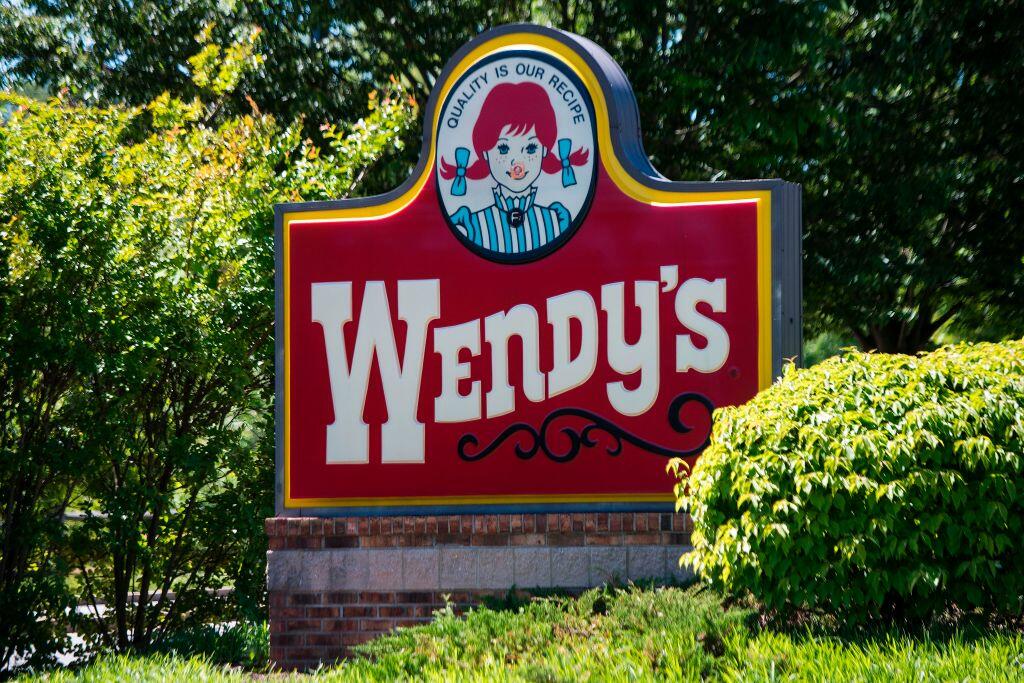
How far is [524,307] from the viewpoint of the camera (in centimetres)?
891

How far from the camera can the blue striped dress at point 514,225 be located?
8906 mm

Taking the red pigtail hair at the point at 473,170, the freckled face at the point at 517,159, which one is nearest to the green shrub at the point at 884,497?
the freckled face at the point at 517,159

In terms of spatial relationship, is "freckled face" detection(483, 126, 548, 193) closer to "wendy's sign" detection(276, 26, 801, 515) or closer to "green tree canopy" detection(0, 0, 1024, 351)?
"wendy's sign" detection(276, 26, 801, 515)

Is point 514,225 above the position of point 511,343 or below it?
above

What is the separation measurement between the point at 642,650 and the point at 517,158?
4028 millimetres

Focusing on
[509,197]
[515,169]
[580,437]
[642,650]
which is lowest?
[642,650]

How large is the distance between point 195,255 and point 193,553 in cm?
324

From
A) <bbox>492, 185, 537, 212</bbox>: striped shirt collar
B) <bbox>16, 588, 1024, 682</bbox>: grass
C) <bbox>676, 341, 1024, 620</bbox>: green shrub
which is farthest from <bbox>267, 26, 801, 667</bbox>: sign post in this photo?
<bbox>676, 341, 1024, 620</bbox>: green shrub

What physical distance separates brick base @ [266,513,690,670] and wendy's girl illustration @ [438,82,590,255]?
2179 mm

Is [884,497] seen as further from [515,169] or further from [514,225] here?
[515,169]

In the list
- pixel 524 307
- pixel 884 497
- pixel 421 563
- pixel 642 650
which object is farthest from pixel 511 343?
pixel 884 497

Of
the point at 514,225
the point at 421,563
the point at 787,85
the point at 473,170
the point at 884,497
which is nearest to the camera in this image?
the point at 884,497

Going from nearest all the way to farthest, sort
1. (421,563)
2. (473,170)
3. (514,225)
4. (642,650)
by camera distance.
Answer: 1. (642,650)
2. (421,563)
3. (514,225)
4. (473,170)

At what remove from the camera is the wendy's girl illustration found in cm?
891
